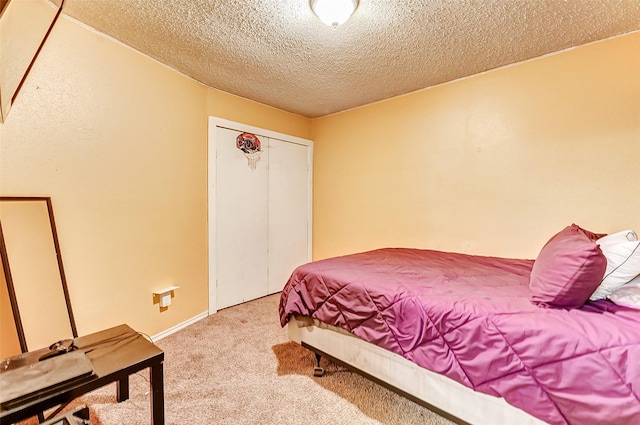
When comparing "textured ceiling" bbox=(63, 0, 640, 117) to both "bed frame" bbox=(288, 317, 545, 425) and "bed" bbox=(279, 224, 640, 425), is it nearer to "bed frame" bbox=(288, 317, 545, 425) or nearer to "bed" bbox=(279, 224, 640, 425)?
"bed" bbox=(279, 224, 640, 425)

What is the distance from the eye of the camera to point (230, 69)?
2.50 m

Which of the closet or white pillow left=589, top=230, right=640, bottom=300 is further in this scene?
the closet

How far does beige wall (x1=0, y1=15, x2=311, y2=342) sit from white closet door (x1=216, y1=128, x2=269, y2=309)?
0.21 m

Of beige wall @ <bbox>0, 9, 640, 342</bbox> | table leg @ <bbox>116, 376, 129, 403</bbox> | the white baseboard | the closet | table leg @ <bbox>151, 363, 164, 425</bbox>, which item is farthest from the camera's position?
the closet

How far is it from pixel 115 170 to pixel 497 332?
2.59 m

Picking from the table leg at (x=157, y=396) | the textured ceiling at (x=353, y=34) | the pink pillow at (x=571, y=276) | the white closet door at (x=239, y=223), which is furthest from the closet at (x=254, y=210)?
the pink pillow at (x=571, y=276)

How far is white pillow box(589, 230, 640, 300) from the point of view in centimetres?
122

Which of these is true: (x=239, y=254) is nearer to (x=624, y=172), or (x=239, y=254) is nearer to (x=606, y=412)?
(x=606, y=412)

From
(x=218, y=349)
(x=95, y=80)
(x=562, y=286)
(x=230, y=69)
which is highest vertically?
(x=230, y=69)

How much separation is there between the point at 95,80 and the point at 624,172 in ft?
12.4

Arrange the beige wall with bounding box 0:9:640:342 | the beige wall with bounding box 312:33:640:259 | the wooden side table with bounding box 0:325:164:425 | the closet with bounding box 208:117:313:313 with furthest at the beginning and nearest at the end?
the closet with bounding box 208:117:313:313 < the beige wall with bounding box 312:33:640:259 < the beige wall with bounding box 0:9:640:342 < the wooden side table with bounding box 0:325:164:425

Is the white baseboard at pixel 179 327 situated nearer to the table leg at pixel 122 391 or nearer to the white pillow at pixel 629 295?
the table leg at pixel 122 391

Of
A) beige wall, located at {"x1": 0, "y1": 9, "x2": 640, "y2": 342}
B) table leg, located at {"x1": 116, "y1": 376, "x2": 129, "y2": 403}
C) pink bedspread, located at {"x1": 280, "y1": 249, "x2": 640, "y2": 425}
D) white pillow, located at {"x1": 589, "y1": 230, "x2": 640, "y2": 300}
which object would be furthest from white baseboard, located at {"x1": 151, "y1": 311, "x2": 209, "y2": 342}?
white pillow, located at {"x1": 589, "y1": 230, "x2": 640, "y2": 300}

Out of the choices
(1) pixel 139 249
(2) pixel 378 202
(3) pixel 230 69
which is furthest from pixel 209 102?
(2) pixel 378 202
